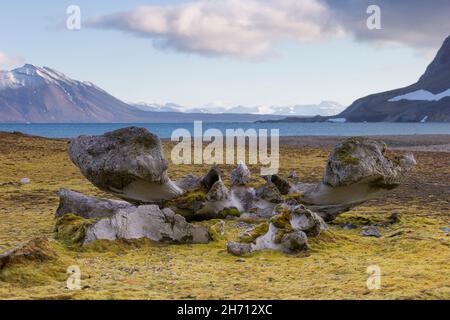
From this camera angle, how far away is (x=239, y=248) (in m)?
9.98

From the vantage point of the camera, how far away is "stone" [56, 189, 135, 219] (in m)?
13.3

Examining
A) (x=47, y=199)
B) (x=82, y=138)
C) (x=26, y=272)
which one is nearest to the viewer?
(x=26, y=272)

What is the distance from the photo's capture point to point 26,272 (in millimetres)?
7852

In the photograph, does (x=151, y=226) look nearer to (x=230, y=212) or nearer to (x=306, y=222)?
(x=306, y=222)

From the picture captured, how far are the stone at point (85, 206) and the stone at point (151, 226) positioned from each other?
2.37m

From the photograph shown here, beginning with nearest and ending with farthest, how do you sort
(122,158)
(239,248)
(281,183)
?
1. (239,248)
2. (122,158)
3. (281,183)

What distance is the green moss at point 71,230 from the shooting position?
10.6 metres

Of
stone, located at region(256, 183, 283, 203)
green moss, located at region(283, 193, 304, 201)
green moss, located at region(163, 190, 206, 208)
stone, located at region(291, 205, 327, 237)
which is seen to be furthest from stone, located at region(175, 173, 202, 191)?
stone, located at region(291, 205, 327, 237)

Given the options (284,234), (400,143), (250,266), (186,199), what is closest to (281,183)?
(186,199)

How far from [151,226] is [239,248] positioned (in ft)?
6.39
